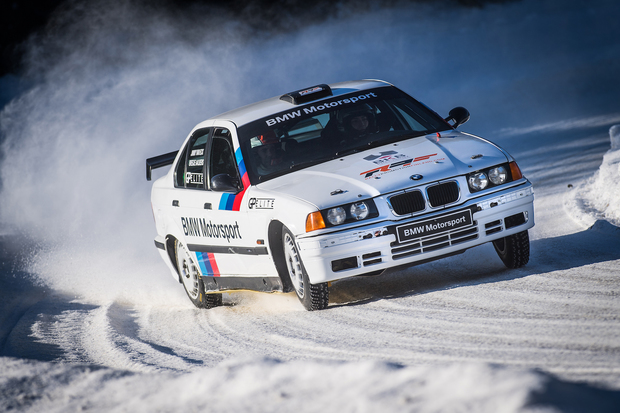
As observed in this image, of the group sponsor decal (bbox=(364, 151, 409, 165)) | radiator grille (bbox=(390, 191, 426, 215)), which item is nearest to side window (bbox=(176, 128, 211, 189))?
sponsor decal (bbox=(364, 151, 409, 165))

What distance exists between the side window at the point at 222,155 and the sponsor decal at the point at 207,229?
17.4 inches

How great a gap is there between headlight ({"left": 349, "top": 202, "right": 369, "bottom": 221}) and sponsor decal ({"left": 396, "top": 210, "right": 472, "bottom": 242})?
26 cm

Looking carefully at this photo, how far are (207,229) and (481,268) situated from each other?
2.42 metres

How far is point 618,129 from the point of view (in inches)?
495

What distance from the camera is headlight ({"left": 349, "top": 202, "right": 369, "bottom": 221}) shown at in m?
5.49

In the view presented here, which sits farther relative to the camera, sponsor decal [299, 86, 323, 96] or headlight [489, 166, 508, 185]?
sponsor decal [299, 86, 323, 96]

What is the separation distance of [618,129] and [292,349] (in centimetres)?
939

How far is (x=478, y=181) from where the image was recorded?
5715 millimetres

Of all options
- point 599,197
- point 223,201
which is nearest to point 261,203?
point 223,201

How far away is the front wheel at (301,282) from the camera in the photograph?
5766 millimetres

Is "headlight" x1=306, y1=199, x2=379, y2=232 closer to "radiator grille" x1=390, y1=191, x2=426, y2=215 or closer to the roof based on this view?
"radiator grille" x1=390, y1=191, x2=426, y2=215

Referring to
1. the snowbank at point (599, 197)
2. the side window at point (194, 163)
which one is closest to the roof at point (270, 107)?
the side window at point (194, 163)

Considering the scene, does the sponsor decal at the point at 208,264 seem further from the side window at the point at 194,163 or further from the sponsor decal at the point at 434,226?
the sponsor decal at the point at 434,226

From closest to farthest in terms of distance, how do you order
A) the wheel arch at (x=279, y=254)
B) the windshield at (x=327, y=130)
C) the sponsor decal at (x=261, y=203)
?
the sponsor decal at (x=261, y=203), the wheel arch at (x=279, y=254), the windshield at (x=327, y=130)
